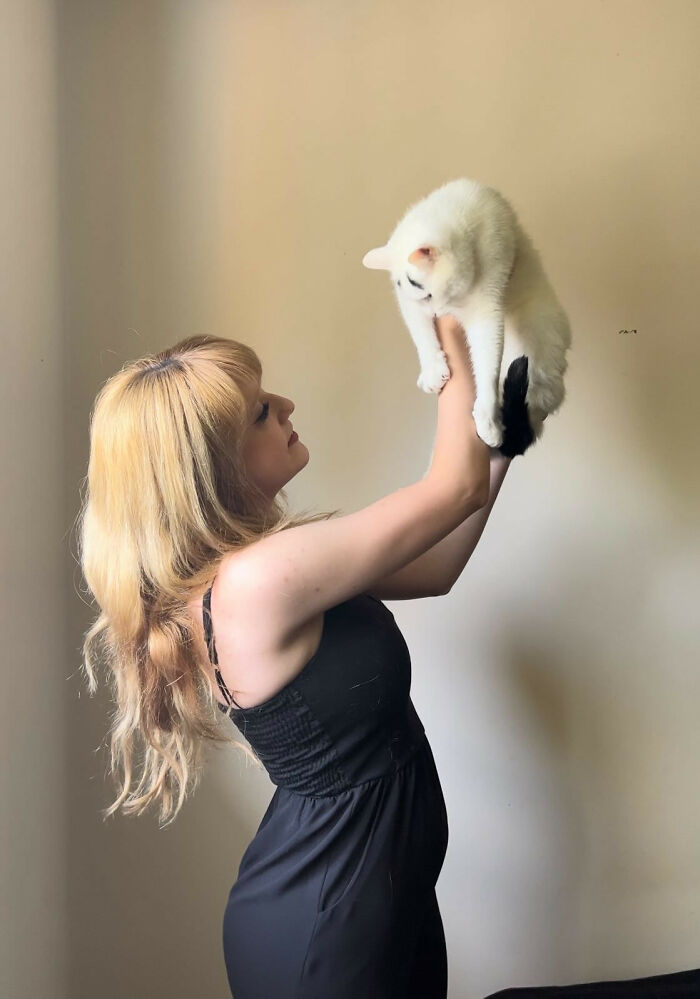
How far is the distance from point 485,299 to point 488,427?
13 cm

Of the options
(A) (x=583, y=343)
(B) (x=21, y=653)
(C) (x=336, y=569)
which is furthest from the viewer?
(A) (x=583, y=343)

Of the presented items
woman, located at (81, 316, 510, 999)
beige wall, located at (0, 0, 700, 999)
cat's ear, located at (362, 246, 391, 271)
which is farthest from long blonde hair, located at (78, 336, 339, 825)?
beige wall, located at (0, 0, 700, 999)

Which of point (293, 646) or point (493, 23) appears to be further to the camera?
point (493, 23)

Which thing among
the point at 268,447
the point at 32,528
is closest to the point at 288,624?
the point at 268,447

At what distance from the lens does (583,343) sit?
106 centimetres

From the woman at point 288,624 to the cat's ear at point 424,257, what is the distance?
82mm

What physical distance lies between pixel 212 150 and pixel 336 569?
782mm

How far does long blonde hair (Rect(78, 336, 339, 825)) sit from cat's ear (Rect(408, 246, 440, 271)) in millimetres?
215

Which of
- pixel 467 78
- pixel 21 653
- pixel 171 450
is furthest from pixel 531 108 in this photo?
pixel 21 653

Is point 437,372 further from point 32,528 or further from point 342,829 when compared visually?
point 32,528

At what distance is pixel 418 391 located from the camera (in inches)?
43.0

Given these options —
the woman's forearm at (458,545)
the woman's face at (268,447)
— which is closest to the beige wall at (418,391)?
the woman's forearm at (458,545)

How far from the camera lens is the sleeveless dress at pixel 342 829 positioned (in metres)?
0.71

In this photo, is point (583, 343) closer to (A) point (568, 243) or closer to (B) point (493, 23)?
(A) point (568, 243)
